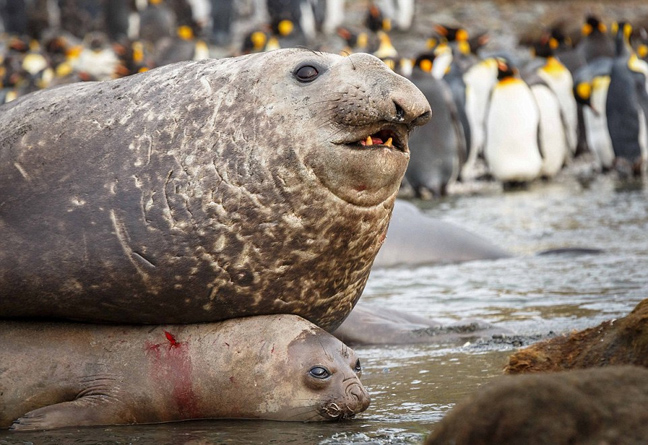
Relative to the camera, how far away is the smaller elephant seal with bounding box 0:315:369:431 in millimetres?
4492

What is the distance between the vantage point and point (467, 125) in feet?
65.7

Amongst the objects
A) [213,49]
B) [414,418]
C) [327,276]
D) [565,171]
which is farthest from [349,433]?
[213,49]

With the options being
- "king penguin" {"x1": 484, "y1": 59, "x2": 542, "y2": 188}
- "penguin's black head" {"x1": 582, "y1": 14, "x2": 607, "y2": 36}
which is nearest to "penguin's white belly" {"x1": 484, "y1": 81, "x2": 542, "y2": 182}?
"king penguin" {"x1": 484, "y1": 59, "x2": 542, "y2": 188}

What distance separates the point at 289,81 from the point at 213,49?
2984 centimetres

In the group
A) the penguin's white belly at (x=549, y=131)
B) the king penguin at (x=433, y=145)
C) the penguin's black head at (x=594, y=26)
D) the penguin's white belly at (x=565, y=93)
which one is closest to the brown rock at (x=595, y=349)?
the king penguin at (x=433, y=145)

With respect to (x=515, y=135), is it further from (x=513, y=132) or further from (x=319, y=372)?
(x=319, y=372)

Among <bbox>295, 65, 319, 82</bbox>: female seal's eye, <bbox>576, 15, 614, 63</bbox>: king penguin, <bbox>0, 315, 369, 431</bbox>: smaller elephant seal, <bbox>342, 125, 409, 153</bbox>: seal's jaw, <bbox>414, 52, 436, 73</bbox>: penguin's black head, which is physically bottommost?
<bbox>576, 15, 614, 63</bbox>: king penguin

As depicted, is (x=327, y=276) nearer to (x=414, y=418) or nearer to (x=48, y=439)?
(x=414, y=418)

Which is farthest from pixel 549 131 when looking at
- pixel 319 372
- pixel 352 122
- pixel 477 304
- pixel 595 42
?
pixel 319 372

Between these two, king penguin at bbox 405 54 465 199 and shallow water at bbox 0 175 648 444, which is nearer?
shallow water at bbox 0 175 648 444

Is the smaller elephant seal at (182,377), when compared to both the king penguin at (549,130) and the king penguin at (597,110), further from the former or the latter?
the king penguin at (597,110)

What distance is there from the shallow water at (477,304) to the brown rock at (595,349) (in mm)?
401

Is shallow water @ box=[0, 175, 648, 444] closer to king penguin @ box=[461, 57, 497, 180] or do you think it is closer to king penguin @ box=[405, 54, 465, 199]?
king penguin @ box=[405, 54, 465, 199]

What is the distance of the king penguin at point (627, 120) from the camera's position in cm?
1903
